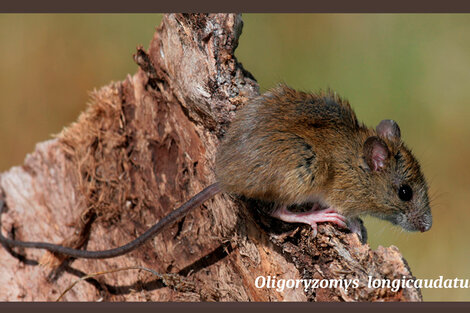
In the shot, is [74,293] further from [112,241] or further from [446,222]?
[446,222]

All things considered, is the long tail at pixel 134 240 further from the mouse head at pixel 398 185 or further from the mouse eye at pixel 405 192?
the mouse eye at pixel 405 192

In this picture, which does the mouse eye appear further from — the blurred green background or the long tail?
the blurred green background

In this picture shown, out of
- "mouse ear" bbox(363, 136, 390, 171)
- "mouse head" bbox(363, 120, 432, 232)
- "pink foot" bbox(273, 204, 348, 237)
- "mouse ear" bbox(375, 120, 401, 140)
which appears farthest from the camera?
"mouse ear" bbox(375, 120, 401, 140)

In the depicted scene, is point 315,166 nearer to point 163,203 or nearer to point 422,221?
point 422,221

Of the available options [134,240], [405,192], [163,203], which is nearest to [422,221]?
[405,192]

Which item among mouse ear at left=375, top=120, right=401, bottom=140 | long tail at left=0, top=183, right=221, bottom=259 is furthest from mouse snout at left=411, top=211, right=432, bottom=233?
long tail at left=0, top=183, right=221, bottom=259

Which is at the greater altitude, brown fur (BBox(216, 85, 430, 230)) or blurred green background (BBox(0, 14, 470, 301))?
blurred green background (BBox(0, 14, 470, 301))

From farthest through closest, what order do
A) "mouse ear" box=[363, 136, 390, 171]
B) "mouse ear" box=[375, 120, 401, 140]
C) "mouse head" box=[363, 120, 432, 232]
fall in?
"mouse ear" box=[375, 120, 401, 140] < "mouse head" box=[363, 120, 432, 232] < "mouse ear" box=[363, 136, 390, 171]

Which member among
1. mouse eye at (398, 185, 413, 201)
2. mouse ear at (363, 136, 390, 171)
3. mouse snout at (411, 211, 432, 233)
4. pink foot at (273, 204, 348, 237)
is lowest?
pink foot at (273, 204, 348, 237)
